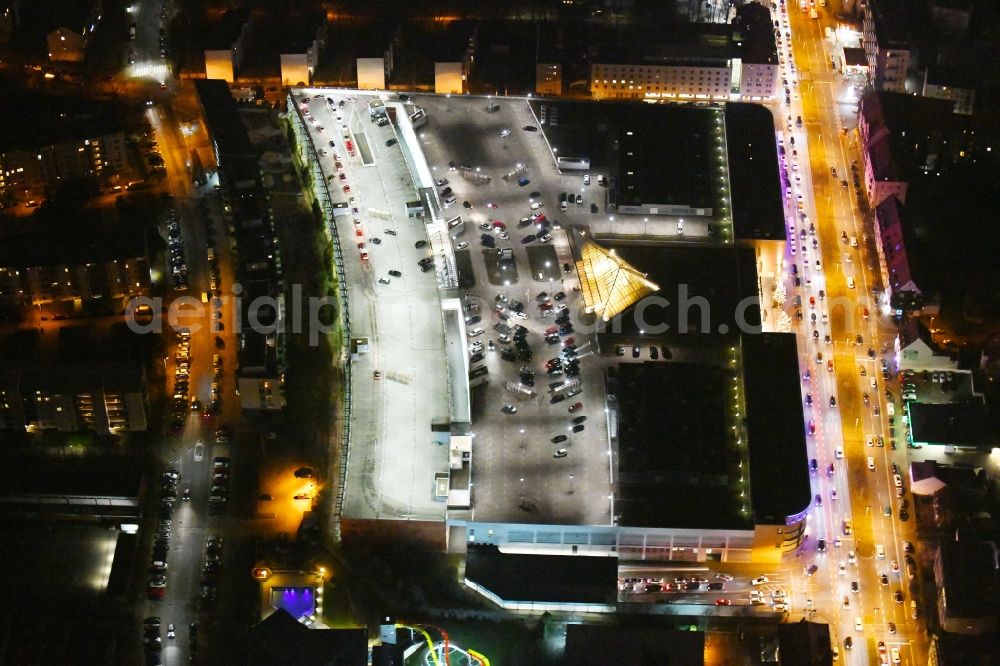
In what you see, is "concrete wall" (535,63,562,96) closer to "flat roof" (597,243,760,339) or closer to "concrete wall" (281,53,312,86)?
"concrete wall" (281,53,312,86)

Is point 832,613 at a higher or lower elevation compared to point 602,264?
lower

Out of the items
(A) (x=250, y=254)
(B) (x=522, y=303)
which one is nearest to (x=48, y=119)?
(A) (x=250, y=254)

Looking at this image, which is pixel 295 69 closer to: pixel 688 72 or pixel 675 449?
pixel 688 72

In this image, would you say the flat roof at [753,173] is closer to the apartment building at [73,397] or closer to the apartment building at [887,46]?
the apartment building at [887,46]

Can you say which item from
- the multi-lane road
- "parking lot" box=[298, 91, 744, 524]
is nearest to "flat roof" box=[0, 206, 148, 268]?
"parking lot" box=[298, 91, 744, 524]

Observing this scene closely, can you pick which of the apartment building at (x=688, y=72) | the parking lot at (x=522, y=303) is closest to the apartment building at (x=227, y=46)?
the parking lot at (x=522, y=303)

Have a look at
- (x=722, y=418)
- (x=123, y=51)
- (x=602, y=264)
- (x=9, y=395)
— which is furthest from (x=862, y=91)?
(x=9, y=395)

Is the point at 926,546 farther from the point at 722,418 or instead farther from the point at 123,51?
the point at 123,51
